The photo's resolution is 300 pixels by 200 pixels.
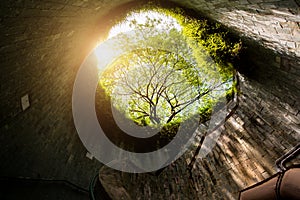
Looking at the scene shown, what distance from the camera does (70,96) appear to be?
5.85 metres

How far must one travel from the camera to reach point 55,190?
15.7 ft

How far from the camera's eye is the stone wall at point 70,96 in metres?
3.01

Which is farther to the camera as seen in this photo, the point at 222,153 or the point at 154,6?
the point at 154,6

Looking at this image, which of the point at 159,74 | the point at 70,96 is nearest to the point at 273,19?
the point at 70,96

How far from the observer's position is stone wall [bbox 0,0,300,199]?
3.01m

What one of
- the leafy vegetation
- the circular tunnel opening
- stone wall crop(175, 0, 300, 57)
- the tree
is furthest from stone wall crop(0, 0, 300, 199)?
the tree

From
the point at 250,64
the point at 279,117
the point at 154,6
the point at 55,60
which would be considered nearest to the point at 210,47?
the point at 250,64

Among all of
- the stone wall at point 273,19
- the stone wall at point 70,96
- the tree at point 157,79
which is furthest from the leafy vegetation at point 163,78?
the stone wall at point 273,19

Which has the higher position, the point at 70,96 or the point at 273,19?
the point at 273,19

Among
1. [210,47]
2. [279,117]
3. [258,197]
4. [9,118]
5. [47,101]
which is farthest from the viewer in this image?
[210,47]

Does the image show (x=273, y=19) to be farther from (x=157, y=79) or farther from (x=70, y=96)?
(x=157, y=79)

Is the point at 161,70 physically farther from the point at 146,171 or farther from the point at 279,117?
the point at 279,117

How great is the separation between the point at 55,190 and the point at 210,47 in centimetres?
589

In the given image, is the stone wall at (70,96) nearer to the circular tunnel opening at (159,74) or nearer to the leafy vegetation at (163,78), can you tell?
the circular tunnel opening at (159,74)
